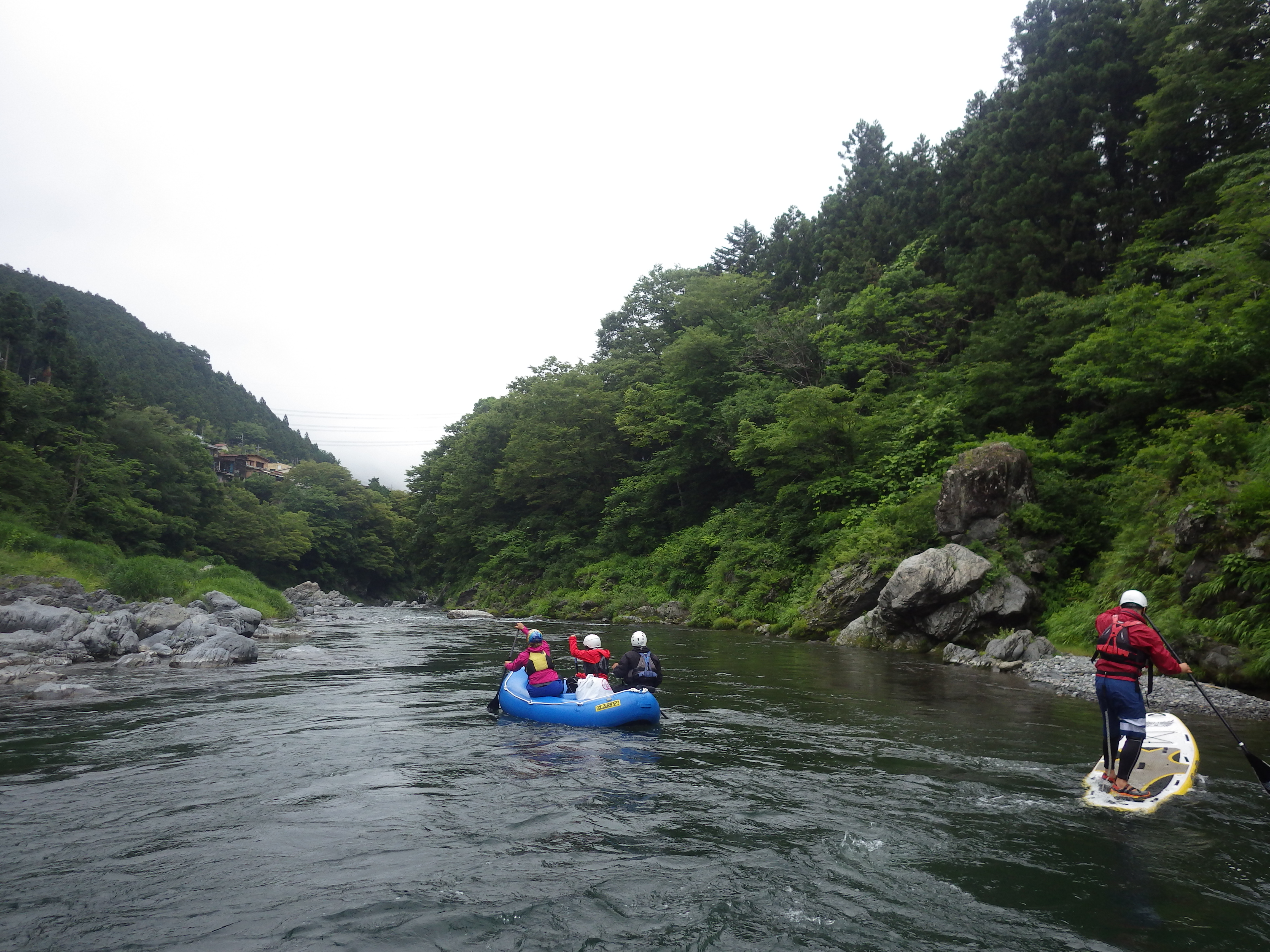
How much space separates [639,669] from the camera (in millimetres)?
9461

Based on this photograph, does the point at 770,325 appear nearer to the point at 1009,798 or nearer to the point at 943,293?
the point at 943,293

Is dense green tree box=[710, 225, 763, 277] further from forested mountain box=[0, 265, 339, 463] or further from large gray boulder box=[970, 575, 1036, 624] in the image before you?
forested mountain box=[0, 265, 339, 463]

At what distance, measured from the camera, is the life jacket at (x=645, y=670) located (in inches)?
371

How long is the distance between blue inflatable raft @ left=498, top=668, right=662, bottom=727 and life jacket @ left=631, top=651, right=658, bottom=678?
435 mm

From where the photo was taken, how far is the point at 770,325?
32.8 metres

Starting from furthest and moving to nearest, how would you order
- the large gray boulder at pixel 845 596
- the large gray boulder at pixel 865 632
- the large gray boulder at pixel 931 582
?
the large gray boulder at pixel 845 596
the large gray boulder at pixel 865 632
the large gray boulder at pixel 931 582

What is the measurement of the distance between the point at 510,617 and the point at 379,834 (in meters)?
30.7

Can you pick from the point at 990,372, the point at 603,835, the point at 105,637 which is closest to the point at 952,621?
the point at 990,372

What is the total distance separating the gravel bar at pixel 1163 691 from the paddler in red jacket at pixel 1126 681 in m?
1.69

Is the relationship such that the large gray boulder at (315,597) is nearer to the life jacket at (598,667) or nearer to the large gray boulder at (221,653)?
the large gray boulder at (221,653)

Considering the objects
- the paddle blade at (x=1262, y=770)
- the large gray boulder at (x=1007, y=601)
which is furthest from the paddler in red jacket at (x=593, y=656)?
the large gray boulder at (x=1007, y=601)

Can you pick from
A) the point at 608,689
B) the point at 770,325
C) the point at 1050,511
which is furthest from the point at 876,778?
the point at 770,325

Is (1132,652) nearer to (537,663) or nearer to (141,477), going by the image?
(537,663)

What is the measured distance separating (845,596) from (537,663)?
13.9 meters
